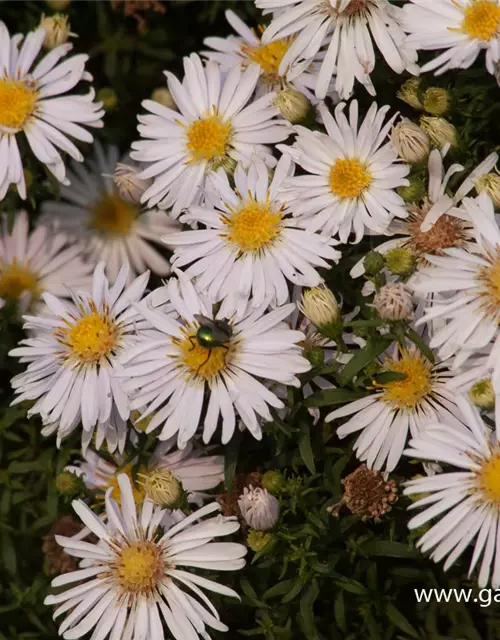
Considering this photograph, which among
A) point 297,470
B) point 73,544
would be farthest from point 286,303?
point 73,544

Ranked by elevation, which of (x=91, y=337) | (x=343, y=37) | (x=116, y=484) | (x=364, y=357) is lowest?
(x=116, y=484)

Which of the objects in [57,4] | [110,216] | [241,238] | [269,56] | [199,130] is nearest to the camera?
[241,238]

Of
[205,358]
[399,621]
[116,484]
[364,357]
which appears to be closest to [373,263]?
[364,357]

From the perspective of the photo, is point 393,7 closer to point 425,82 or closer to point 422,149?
point 425,82

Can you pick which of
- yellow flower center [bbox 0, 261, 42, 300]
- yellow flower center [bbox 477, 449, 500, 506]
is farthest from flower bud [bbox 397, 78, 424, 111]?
yellow flower center [bbox 0, 261, 42, 300]

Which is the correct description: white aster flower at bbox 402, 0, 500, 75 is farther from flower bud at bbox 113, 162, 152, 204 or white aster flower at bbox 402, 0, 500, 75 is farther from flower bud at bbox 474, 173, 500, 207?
flower bud at bbox 113, 162, 152, 204

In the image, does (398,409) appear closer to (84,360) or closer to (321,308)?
(321,308)
